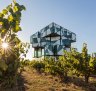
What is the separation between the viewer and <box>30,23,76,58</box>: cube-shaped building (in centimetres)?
6172

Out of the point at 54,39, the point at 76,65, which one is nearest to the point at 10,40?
the point at 76,65

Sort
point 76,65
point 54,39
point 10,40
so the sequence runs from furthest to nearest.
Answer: point 54,39 < point 76,65 < point 10,40

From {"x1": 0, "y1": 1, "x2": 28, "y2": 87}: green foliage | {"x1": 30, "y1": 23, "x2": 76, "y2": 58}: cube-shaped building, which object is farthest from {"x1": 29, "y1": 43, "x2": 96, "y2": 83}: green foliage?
{"x1": 30, "y1": 23, "x2": 76, "y2": 58}: cube-shaped building

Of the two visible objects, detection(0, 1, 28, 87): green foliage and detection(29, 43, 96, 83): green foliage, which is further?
detection(29, 43, 96, 83): green foliage

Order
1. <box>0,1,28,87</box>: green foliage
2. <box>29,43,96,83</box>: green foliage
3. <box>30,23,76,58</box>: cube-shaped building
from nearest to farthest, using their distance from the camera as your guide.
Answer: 1. <box>0,1,28,87</box>: green foliage
2. <box>29,43,96,83</box>: green foliage
3. <box>30,23,76,58</box>: cube-shaped building

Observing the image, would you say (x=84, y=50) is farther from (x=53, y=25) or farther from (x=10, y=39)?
(x=53, y=25)

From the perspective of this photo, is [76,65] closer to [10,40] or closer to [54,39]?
[10,40]

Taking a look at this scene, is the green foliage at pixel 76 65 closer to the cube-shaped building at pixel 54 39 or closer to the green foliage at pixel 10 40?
the green foliage at pixel 10 40

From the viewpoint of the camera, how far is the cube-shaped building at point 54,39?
61.7 m

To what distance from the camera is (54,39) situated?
6322 cm

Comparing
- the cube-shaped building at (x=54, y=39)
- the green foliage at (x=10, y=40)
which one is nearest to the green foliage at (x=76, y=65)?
the green foliage at (x=10, y=40)

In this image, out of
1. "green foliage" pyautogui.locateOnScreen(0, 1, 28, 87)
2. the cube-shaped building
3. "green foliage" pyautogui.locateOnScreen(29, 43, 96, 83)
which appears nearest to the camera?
"green foliage" pyautogui.locateOnScreen(0, 1, 28, 87)

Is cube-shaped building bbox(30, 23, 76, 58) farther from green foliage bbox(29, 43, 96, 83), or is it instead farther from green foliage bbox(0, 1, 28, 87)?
green foliage bbox(0, 1, 28, 87)

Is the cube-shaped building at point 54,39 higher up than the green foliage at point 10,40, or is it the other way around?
the cube-shaped building at point 54,39
